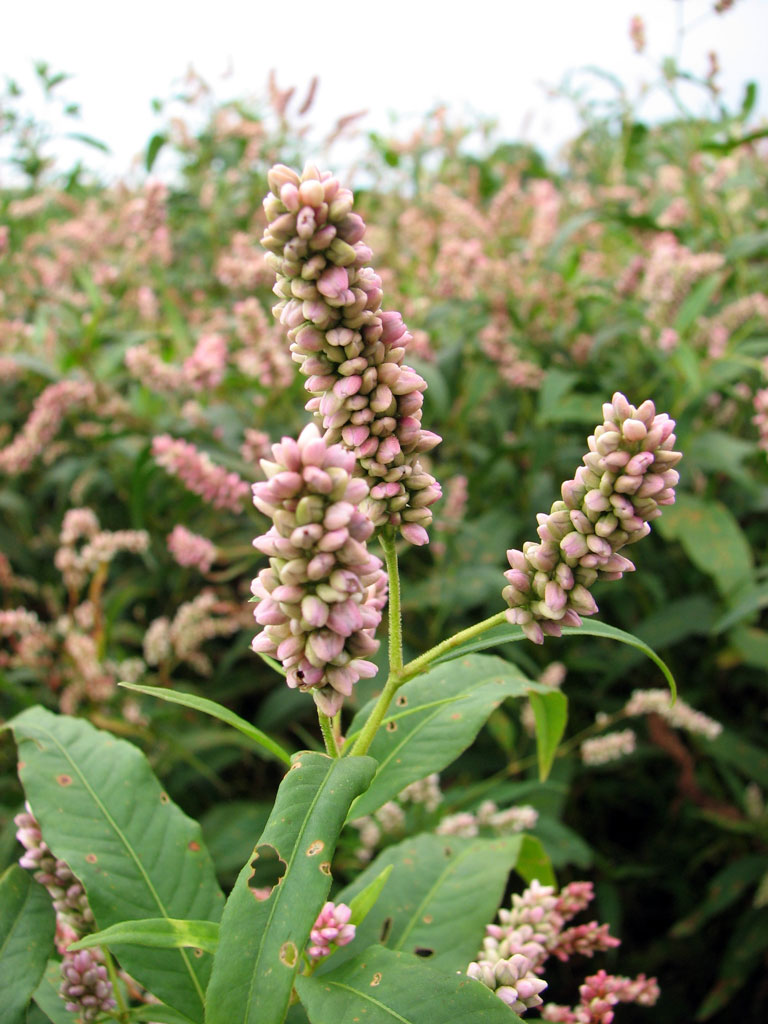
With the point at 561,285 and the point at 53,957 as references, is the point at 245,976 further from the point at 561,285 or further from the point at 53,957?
the point at 561,285

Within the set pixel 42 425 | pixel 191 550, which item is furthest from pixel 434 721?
pixel 42 425

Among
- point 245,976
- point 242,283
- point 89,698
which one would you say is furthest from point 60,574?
point 245,976

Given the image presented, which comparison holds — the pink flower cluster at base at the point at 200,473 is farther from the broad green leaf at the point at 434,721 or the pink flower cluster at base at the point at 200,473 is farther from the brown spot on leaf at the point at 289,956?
the brown spot on leaf at the point at 289,956

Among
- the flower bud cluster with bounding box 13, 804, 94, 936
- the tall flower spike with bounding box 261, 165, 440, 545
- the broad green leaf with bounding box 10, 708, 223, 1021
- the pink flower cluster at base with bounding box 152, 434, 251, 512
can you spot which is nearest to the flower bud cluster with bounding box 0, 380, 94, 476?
the pink flower cluster at base with bounding box 152, 434, 251, 512

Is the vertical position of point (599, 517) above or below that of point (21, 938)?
above

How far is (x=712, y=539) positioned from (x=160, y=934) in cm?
226

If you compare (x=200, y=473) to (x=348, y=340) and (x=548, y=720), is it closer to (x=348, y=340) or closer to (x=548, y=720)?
(x=548, y=720)

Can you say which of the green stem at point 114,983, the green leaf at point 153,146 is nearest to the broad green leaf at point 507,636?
the green stem at point 114,983

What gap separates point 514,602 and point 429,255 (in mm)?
3601

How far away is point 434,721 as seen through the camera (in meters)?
1.30

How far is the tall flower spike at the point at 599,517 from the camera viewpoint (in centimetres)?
87

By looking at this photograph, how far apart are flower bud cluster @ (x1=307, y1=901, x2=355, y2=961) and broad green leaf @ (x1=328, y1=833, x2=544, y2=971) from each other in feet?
0.69

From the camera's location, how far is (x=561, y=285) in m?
3.70

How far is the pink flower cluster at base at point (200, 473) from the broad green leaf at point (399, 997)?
1.47m
